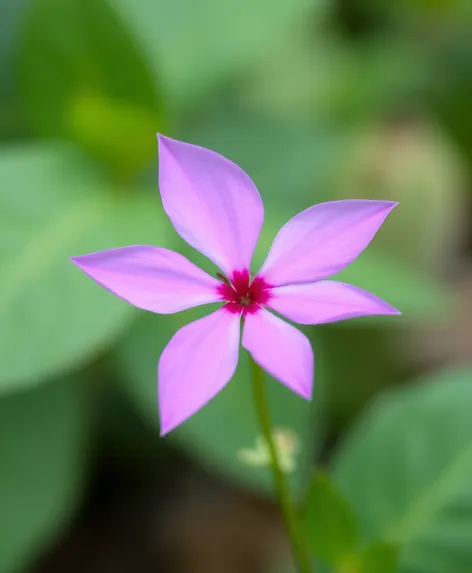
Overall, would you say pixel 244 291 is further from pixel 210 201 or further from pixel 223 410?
pixel 223 410

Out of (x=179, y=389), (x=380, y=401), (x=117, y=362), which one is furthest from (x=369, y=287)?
(x=179, y=389)

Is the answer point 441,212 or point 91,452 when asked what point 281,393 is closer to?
point 91,452

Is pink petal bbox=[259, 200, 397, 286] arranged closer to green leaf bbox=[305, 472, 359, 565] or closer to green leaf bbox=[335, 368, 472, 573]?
green leaf bbox=[305, 472, 359, 565]

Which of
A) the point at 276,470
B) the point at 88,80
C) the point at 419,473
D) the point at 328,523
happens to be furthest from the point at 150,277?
the point at 88,80

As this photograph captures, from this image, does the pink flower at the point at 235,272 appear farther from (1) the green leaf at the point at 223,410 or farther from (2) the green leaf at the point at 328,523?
(1) the green leaf at the point at 223,410

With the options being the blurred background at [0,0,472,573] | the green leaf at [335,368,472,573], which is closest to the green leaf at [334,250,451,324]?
the blurred background at [0,0,472,573]
